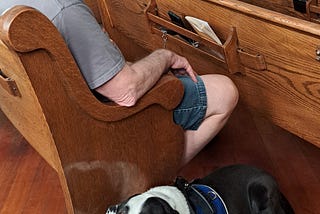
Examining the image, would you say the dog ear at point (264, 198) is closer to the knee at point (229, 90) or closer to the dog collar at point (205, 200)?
the dog collar at point (205, 200)

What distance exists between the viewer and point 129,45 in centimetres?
229

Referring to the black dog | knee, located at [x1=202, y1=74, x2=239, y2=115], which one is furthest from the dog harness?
knee, located at [x1=202, y1=74, x2=239, y2=115]

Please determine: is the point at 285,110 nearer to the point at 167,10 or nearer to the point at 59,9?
the point at 167,10

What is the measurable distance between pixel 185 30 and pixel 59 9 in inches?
17.4

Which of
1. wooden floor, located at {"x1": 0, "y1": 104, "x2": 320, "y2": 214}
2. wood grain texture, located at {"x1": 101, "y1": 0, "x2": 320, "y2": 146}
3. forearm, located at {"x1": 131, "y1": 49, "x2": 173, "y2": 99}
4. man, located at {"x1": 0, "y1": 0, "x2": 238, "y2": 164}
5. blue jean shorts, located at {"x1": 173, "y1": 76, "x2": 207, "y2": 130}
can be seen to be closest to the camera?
wood grain texture, located at {"x1": 101, "y1": 0, "x2": 320, "y2": 146}

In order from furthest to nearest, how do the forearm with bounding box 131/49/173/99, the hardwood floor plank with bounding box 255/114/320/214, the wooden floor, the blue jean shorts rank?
the wooden floor
the hardwood floor plank with bounding box 255/114/320/214
the blue jean shorts
the forearm with bounding box 131/49/173/99

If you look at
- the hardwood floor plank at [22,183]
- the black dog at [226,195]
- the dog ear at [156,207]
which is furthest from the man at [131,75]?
the hardwood floor plank at [22,183]

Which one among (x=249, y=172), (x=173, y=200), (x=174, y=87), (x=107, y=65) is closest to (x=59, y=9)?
(x=107, y=65)

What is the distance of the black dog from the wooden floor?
0.94 feet

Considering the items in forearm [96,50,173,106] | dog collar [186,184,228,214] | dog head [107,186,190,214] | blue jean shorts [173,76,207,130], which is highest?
forearm [96,50,173,106]

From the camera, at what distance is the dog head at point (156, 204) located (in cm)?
126

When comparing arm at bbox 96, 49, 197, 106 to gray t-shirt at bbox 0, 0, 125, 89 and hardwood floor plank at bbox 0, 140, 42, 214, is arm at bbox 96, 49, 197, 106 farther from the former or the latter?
hardwood floor plank at bbox 0, 140, 42, 214

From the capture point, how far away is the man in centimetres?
121

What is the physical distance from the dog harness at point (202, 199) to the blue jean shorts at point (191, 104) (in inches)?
7.7
